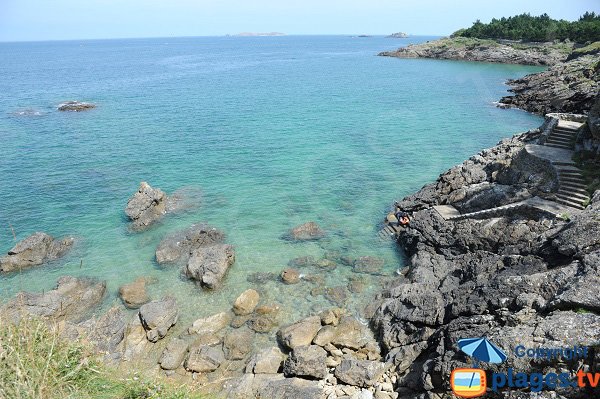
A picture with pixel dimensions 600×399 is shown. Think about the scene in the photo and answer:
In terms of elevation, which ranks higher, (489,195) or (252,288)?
(489,195)

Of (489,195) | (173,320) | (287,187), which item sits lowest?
Answer: (173,320)

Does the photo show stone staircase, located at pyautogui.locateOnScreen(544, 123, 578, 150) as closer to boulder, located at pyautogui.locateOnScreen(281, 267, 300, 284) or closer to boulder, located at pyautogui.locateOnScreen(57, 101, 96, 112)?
boulder, located at pyautogui.locateOnScreen(281, 267, 300, 284)

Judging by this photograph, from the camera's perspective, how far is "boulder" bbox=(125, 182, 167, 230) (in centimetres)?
2970

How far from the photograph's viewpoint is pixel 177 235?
91.7 feet

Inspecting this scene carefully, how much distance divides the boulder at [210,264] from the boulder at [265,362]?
6574mm

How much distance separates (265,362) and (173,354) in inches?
178

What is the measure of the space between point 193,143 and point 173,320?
1311 inches

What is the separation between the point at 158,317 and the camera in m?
19.4

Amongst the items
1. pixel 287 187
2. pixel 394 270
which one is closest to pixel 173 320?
pixel 394 270

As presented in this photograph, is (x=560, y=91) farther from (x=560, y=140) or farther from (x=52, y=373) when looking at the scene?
(x=52, y=373)

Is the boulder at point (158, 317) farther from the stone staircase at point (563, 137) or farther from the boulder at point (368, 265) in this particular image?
the stone staircase at point (563, 137)

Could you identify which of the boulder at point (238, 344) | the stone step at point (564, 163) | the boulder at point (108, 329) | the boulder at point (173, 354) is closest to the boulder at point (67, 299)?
the boulder at point (108, 329)

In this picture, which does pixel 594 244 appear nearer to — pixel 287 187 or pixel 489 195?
pixel 489 195

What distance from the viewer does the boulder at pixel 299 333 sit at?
17672 millimetres
